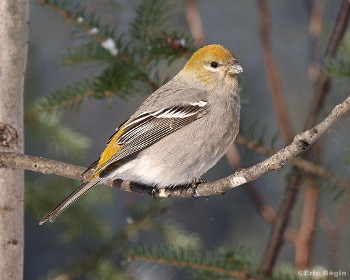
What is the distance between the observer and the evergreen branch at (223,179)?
5.38 feet

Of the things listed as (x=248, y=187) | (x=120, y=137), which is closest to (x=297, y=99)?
(x=248, y=187)

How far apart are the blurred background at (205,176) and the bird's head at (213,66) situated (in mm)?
83

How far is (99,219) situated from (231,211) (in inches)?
59.0

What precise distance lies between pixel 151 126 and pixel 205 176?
85.7 inches

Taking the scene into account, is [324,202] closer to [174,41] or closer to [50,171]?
[174,41]

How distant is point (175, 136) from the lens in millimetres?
2811

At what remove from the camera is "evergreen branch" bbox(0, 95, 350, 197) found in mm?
1641

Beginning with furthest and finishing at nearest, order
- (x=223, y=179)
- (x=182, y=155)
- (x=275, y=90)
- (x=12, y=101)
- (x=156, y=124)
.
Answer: (x=275, y=90)
(x=156, y=124)
(x=182, y=155)
(x=12, y=101)
(x=223, y=179)

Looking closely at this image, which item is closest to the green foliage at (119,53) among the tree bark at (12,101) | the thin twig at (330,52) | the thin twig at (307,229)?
the tree bark at (12,101)

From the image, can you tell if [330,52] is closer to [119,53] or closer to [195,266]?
[119,53]

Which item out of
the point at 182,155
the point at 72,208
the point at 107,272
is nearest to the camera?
the point at 182,155

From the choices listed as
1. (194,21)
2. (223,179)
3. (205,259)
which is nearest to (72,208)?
(205,259)

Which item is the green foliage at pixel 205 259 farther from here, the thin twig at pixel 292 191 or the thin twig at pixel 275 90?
the thin twig at pixel 275 90

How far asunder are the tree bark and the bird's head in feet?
3.05
